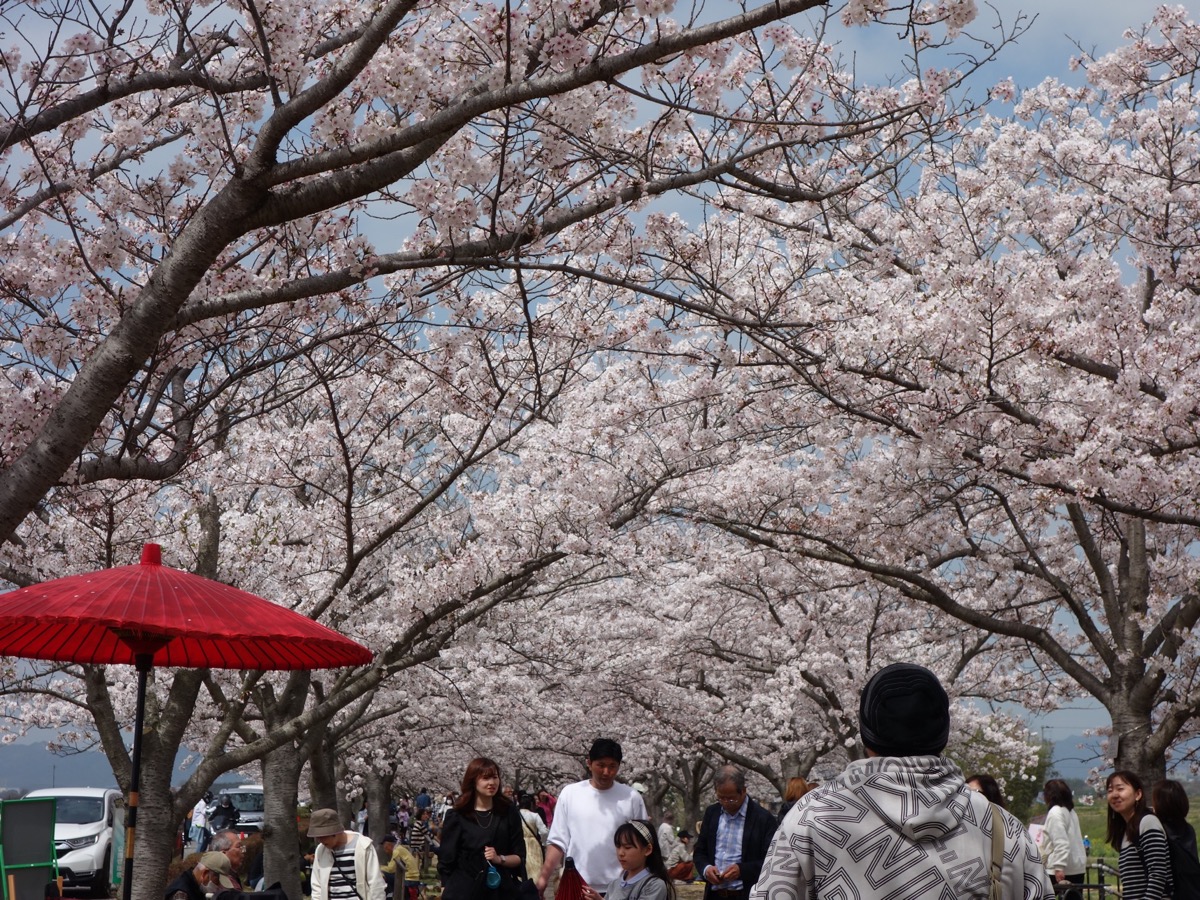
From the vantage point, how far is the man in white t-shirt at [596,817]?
6707 mm

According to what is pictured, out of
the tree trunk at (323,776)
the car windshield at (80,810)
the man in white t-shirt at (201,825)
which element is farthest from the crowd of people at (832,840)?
the man in white t-shirt at (201,825)

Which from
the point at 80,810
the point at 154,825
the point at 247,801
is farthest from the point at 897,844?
the point at 247,801

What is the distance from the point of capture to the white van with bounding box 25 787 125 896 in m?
19.5

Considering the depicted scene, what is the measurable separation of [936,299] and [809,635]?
11.7 metres

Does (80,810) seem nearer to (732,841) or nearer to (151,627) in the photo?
(732,841)

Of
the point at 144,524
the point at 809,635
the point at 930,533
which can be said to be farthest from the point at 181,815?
the point at 809,635

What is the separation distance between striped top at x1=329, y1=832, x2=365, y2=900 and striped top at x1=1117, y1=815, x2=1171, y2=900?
4.34 meters

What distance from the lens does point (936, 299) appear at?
9.73m

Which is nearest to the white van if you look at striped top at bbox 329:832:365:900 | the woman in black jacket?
striped top at bbox 329:832:365:900

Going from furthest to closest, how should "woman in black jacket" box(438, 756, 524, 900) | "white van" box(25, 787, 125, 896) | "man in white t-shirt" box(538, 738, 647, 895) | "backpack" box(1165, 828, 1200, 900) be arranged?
"white van" box(25, 787, 125, 896), "woman in black jacket" box(438, 756, 524, 900), "man in white t-shirt" box(538, 738, 647, 895), "backpack" box(1165, 828, 1200, 900)

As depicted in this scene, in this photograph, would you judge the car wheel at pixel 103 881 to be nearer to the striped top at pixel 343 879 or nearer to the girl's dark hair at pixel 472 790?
the striped top at pixel 343 879

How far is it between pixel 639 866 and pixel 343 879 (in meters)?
2.33

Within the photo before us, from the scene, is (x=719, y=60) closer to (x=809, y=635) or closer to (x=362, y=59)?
(x=362, y=59)

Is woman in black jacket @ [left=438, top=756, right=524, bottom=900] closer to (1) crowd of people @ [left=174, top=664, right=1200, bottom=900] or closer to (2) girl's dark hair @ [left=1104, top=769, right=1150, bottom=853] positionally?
(1) crowd of people @ [left=174, top=664, right=1200, bottom=900]
